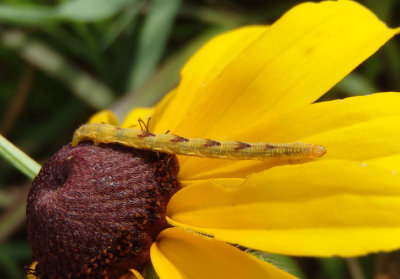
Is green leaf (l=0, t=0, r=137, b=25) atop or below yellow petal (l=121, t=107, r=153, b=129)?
atop

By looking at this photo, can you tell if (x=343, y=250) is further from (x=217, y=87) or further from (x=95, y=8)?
(x=95, y=8)

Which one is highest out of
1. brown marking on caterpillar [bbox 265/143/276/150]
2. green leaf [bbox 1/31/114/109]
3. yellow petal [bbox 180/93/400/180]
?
green leaf [bbox 1/31/114/109]

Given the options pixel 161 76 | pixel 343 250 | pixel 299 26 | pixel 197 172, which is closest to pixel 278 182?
pixel 343 250

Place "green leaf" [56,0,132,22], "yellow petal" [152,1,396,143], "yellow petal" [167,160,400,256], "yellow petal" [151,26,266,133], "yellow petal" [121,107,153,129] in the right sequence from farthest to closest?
"green leaf" [56,0,132,22] → "yellow petal" [121,107,153,129] → "yellow petal" [151,26,266,133] → "yellow petal" [152,1,396,143] → "yellow petal" [167,160,400,256]

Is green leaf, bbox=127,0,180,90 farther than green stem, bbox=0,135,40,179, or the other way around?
green leaf, bbox=127,0,180,90

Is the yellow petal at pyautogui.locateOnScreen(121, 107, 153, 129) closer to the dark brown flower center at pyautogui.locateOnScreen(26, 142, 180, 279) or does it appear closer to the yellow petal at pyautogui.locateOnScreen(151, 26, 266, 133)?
the yellow petal at pyautogui.locateOnScreen(151, 26, 266, 133)

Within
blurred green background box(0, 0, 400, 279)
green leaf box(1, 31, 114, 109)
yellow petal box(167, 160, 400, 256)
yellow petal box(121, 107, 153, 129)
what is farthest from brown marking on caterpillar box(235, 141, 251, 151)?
green leaf box(1, 31, 114, 109)

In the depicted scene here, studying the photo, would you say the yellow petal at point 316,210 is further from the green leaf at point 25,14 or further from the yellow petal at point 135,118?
the green leaf at point 25,14
